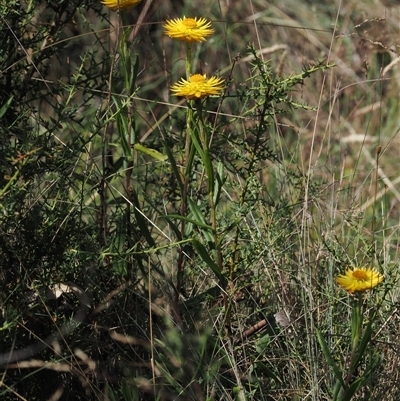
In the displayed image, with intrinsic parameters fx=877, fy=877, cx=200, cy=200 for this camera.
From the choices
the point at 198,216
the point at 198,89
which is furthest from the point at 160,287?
the point at 198,89

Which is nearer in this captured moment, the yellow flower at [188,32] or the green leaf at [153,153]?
the yellow flower at [188,32]

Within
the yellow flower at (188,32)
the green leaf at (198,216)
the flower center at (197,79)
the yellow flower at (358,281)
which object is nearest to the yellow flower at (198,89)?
the flower center at (197,79)

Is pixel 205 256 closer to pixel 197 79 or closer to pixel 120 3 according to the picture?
pixel 197 79

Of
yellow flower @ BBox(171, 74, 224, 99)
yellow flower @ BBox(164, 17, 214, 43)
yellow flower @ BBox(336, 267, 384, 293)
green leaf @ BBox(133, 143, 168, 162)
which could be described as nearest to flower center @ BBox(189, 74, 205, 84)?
yellow flower @ BBox(171, 74, 224, 99)

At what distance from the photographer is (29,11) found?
225 centimetres

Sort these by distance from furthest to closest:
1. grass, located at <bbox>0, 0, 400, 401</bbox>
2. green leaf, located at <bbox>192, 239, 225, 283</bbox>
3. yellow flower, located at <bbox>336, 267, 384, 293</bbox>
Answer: grass, located at <bbox>0, 0, 400, 401</bbox>, green leaf, located at <bbox>192, 239, 225, 283</bbox>, yellow flower, located at <bbox>336, 267, 384, 293</bbox>

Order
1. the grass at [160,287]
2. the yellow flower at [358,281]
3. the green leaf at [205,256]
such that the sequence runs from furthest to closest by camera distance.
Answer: the grass at [160,287]
the green leaf at [205,256]
the yellow flower at [358,281]

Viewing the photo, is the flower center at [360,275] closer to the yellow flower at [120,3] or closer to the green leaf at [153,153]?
the green leaf at [153,153]

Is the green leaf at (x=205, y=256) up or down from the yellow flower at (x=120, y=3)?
down

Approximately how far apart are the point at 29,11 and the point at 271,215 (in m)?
0.82

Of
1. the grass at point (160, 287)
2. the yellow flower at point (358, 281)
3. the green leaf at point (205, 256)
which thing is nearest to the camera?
the yellow flower at point (358, 281)

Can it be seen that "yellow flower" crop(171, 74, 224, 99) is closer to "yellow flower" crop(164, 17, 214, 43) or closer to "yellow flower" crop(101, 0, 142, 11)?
"yellow flower" crop(164, 17, 214, 43)

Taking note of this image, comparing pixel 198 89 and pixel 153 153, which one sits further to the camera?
pixel 153 153

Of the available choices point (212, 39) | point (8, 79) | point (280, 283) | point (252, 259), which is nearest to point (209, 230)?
point (252, 259)
